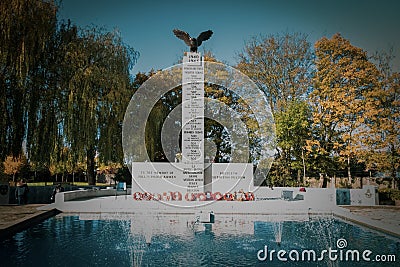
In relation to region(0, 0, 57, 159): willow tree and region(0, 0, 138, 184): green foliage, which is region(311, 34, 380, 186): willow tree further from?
region(0, 0, 57, 159): willow tree

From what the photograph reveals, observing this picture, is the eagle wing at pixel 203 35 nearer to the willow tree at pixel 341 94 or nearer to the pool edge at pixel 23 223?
the pool edge at pixel 23 223

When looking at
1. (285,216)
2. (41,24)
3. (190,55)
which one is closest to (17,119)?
(41,24)

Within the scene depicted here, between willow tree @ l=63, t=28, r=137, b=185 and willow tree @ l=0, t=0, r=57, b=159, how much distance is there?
184 centimetres

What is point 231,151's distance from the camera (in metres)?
25.4

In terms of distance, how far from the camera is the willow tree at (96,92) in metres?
17.9

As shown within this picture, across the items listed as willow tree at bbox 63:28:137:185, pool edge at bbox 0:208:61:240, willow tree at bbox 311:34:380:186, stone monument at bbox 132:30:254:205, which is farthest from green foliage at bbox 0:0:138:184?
willow tree at bbox 311:34:380:186

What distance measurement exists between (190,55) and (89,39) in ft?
23.4

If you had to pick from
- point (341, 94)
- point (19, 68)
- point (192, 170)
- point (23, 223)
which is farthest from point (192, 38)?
point (341, 94)

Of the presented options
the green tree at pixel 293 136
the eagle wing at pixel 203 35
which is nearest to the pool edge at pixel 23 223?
the eagle wing at pixel 203 35

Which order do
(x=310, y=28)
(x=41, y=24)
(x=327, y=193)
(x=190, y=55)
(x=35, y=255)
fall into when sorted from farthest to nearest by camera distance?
(x=310, y=28), (x=327, y=193), (x=41, y=24), (x=190, y=55), (x=35, y=255)

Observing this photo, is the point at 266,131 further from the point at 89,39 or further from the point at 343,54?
the point at 89,39

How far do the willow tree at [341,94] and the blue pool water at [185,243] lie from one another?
10.1 meters

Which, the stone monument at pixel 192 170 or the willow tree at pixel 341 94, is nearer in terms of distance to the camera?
the stone monument at pixel 192 170

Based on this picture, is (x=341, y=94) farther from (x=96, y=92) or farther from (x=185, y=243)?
(x=185, y=243)
